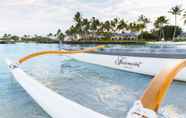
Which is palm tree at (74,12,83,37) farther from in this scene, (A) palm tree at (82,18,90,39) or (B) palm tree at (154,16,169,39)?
(B) palm tree at (154,16,169,39)

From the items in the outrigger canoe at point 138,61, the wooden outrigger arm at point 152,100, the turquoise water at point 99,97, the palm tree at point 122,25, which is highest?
the palm tree at point 122,25

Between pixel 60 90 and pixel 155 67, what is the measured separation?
9.85 feet

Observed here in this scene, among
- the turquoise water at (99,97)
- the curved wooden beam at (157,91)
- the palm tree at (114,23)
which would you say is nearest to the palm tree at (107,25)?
the palm tree at (114,23)

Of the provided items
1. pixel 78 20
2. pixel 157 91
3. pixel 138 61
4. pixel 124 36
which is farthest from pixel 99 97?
pixel 124 36

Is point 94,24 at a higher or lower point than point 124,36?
higher

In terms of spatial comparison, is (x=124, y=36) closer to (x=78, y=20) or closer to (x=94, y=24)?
(x=94, y=24)

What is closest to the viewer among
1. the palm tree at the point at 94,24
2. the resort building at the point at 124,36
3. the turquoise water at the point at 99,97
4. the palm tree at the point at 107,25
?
the turquoise water at the point at 99,97

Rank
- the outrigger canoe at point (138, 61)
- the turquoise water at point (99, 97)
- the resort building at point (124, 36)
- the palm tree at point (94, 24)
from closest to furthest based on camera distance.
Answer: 1. the turquoise water at point (99, 97)
2. the outrigger canoe at point (138, 61)
3. the palm tree at point (94, 24)
4. the resort building at point (124, 36)

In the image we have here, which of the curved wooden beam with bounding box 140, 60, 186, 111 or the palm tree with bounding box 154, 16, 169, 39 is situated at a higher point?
the palm tree with bounding box 154, 16, 169, 39

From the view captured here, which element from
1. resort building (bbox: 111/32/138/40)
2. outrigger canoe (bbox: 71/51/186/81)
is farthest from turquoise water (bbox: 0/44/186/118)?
resort building (bbox: 111/32/138/40)

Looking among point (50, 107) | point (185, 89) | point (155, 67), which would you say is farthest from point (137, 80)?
point (50, 107)

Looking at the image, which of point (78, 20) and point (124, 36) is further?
point (124, 36)

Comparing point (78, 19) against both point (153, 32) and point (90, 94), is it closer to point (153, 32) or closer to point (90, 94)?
point (153, 32)

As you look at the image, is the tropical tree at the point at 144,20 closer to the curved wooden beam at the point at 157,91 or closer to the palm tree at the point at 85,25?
the palm tree at the point at 85,25
